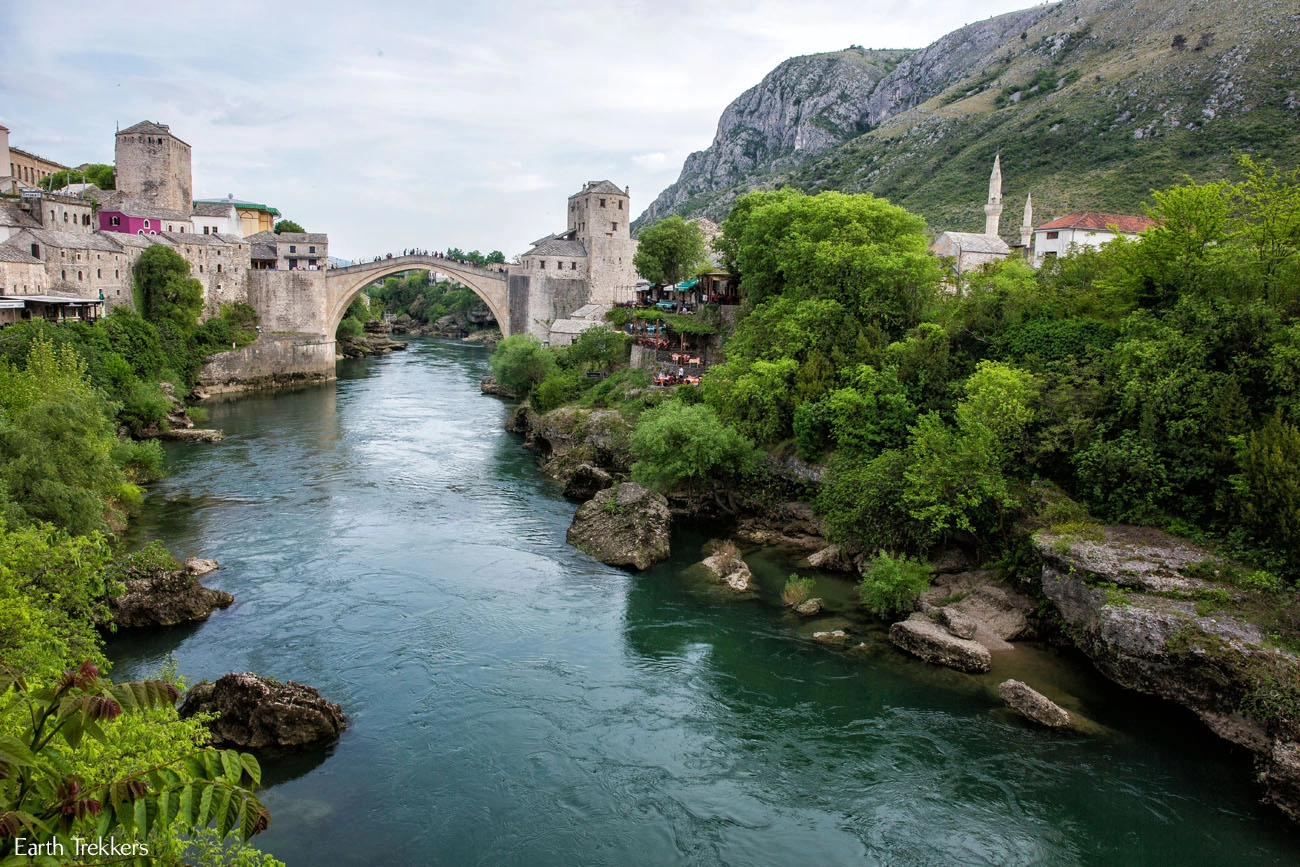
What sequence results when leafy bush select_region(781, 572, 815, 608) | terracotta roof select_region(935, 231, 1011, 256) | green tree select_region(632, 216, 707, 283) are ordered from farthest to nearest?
green tree select_region(632, 216, 707, 283)
terracotta roof select_region(935, 231, 1011, 256)
leafy bush select_region(781, 572, 815, 608)

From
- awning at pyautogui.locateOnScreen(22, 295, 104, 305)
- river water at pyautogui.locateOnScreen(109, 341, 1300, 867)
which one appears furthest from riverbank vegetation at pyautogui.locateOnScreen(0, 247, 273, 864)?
river water at pyautogui.locateOnScreen(109, 341, 1300, 867)

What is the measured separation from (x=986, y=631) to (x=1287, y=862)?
6.38m

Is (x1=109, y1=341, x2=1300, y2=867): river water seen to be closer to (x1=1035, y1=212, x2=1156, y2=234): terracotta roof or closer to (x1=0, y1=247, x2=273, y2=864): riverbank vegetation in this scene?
(x1=0, y1=247, x2=273, y2=864): riverbank vegetation

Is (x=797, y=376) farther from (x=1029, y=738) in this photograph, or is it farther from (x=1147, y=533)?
(x=1029, y=738)

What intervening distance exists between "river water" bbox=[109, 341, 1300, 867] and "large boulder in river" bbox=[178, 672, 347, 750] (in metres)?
0.45

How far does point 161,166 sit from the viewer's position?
55156 mm

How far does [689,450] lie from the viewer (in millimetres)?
24188

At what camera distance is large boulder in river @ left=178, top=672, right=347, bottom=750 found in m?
13.1

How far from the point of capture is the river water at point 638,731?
11.6m

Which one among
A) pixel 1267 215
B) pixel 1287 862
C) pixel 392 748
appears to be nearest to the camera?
pixel 1287 862

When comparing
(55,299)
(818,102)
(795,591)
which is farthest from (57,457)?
(818,102)

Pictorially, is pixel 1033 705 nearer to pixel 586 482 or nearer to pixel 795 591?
pixel 795 591

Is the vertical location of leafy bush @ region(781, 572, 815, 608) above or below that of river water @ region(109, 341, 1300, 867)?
above

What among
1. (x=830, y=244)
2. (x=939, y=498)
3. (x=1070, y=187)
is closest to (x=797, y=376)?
(x=830, y=244)
